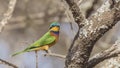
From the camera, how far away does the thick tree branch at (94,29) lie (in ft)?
5.48

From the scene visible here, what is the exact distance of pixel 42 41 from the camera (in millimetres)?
2012

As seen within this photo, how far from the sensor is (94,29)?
1687mm

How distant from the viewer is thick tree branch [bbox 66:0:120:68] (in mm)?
1669

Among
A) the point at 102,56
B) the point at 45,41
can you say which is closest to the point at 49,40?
the point at 45,41

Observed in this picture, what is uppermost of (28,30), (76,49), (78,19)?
(78,19)

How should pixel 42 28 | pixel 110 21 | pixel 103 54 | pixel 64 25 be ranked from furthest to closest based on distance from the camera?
Result: 1. pixel 42 28
2. pixel 64 25
3. pixel 103 54
4. pixel 110 21

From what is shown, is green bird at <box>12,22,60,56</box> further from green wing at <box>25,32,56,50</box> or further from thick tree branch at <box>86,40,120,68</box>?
thick tree branch at <box>86,40,120,68</box>

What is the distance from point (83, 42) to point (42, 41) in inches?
13.8

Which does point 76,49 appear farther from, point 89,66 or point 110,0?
point 110,0

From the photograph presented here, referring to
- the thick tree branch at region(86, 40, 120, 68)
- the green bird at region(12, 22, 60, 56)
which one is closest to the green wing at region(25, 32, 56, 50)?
the green bird at region(12, 22, 60, 56)

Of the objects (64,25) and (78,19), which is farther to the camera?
(64,25)

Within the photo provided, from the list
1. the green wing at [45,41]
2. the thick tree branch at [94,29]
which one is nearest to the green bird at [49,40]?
the green wing at [45,41]

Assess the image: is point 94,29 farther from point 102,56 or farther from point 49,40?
point 49,40

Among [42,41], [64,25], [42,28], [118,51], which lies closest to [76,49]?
[118,51]
